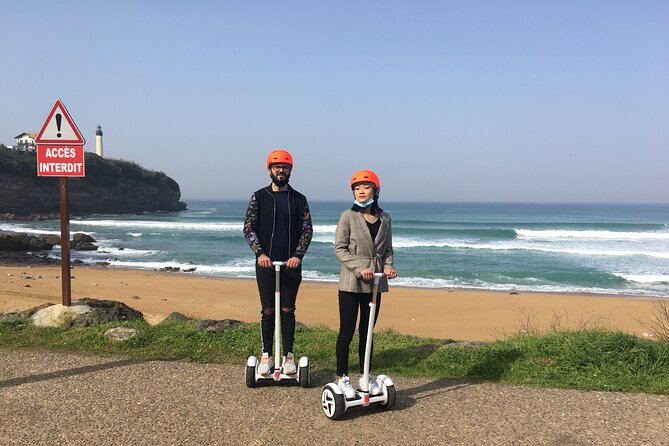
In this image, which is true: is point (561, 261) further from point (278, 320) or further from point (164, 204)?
point (164, 204)

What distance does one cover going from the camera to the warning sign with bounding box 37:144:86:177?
6000 mm

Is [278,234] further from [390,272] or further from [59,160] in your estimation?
[59,160]

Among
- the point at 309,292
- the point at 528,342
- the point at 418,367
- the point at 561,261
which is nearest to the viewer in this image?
the point at 418,367

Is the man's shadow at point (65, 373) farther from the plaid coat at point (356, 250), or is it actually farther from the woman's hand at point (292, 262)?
the plaid coat at point (356, 250)

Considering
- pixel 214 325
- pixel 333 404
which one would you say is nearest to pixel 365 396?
pixel 333 404

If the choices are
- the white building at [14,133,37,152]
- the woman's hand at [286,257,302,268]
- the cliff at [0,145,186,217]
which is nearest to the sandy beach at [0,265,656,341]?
the woman's hand at [286,257,302,268]

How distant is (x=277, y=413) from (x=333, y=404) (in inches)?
17.8

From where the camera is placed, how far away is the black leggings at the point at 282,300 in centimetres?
429

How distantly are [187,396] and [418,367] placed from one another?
7.36 ft

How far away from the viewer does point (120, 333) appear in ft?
18.3

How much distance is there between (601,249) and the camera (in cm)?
3088

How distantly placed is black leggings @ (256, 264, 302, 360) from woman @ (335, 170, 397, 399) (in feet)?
1.92

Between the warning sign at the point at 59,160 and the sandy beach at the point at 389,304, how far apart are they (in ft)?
13.8

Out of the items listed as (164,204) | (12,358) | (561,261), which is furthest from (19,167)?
(12,358)
